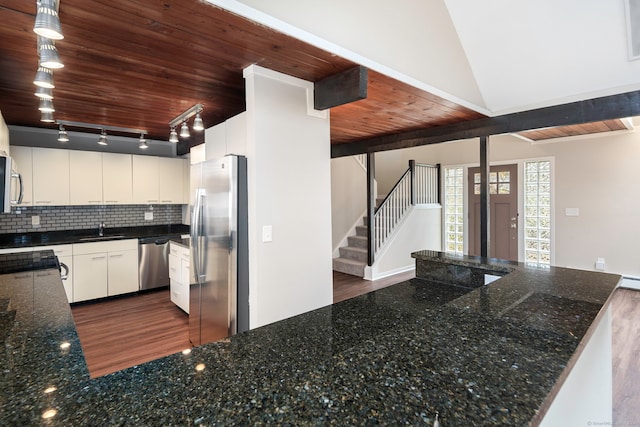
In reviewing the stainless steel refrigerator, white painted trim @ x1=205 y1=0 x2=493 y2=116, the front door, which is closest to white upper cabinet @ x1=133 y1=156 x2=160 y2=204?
the stainless steel refrigerator

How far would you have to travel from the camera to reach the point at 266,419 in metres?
0.57

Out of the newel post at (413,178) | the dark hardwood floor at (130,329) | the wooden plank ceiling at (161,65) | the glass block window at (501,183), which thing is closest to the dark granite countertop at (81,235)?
the dark hardwood floor at (130,329)

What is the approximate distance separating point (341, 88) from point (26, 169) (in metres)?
4.23

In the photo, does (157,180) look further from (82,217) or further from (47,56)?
(47,56)

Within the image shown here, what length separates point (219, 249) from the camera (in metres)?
2.49

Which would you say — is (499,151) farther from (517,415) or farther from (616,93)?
(517,415)

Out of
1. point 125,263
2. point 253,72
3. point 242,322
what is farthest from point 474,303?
point 125,263

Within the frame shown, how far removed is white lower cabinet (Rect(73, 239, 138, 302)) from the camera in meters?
4.19

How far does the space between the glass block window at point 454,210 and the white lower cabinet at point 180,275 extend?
513 centimetres

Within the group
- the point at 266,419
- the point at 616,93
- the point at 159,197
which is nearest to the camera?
the point at 266,419

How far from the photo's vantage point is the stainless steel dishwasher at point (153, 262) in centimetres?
466

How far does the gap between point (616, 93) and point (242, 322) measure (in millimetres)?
3525

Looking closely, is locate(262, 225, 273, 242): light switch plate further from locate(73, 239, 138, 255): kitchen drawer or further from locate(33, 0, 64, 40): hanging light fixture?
locate(73, 239, 138, 255): kitchen drawer

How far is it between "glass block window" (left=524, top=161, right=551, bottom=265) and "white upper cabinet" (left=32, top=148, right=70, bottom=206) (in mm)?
7145
